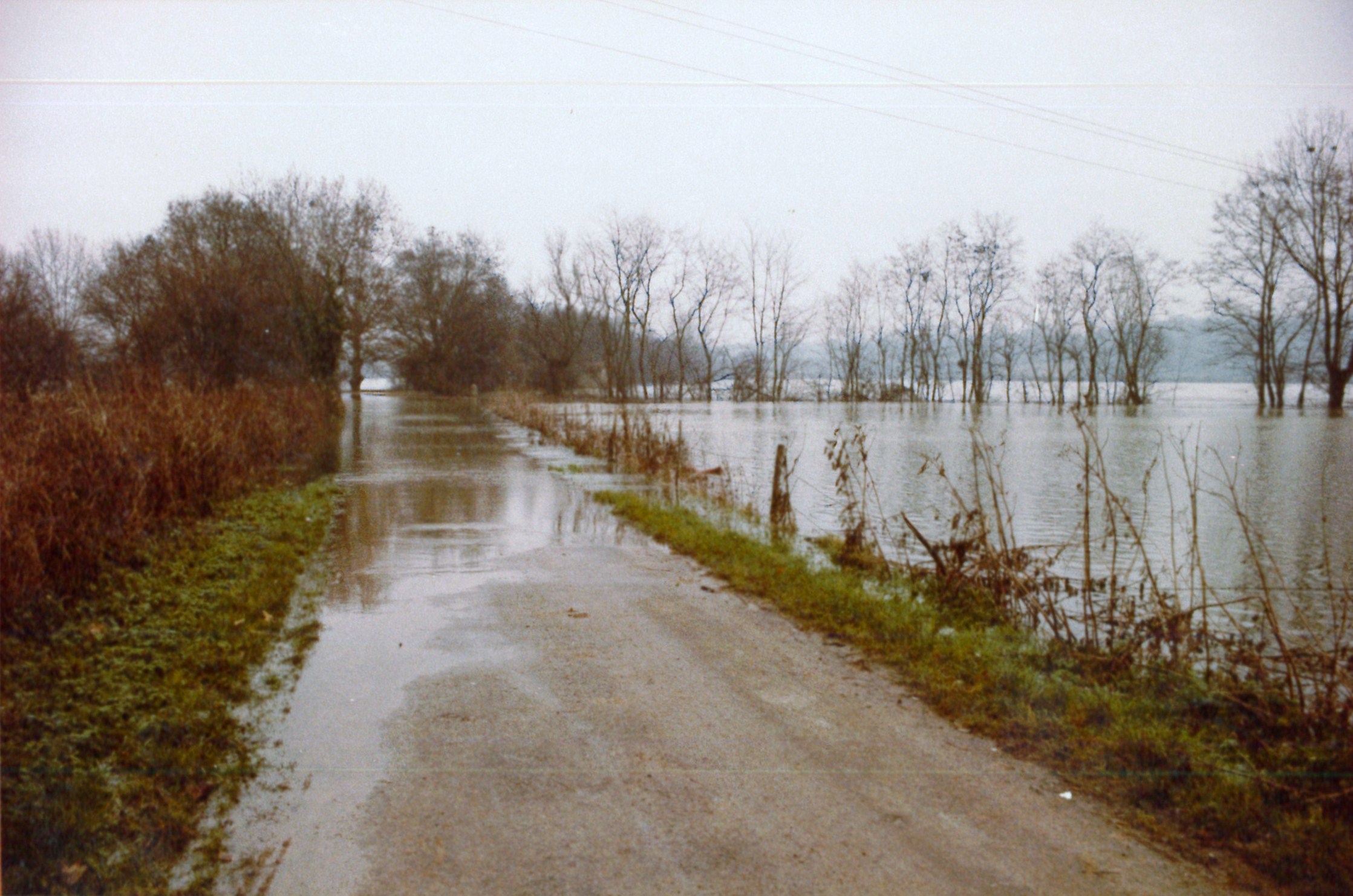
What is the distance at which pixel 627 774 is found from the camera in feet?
13.2

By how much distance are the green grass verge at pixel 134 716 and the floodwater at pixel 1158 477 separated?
5.48 metres

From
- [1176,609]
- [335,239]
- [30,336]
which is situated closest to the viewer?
[1176,609]

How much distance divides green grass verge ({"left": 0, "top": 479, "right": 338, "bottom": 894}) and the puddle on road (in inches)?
8.9

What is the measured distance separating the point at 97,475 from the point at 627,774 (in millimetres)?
5638

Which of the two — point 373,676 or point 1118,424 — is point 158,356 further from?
point 1118,424

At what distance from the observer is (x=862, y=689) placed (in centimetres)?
531

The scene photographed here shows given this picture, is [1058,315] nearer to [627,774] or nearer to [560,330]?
[627,774]

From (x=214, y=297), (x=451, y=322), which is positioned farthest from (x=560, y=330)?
(x=214, y=297)

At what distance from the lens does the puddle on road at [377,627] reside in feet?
11.3

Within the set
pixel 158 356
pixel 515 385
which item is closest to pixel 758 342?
pixel 515 385

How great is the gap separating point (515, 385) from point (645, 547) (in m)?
51.9

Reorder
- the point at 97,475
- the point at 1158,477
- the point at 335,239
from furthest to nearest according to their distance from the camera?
the point at 335,239 → the point at 1158,477 → the point at 97,475

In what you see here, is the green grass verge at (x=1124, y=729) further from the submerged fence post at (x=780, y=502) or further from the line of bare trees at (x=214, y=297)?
the line of bare trees at (x=214, y=297)

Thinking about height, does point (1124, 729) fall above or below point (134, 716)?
below
